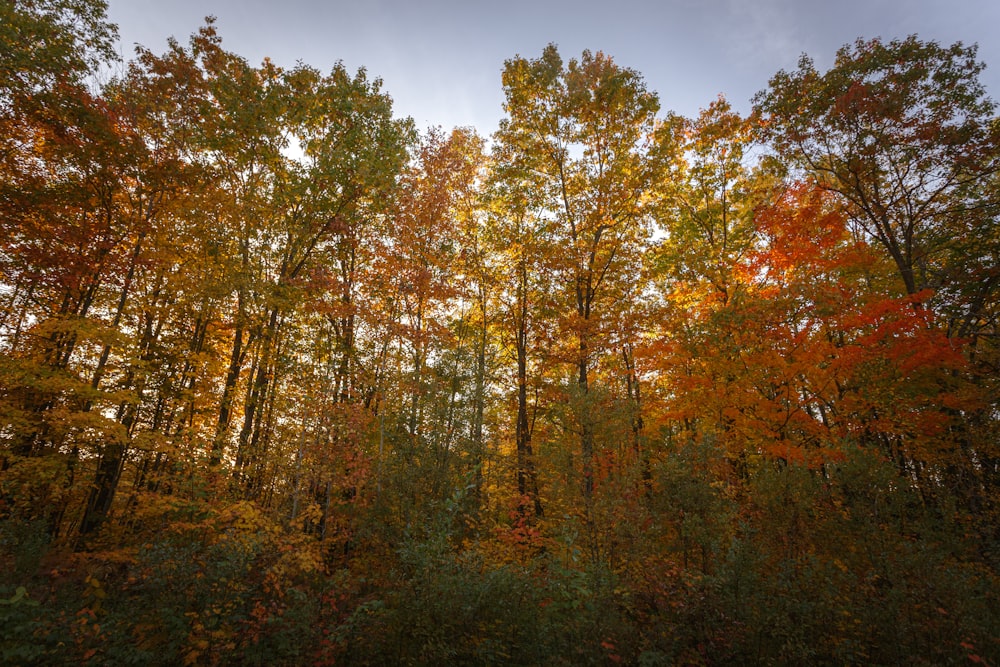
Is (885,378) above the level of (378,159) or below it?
below

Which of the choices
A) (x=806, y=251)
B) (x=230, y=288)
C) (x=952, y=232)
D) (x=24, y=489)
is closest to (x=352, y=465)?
(x=230, y=288)

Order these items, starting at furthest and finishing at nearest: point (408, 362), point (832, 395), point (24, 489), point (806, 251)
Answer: point (408, 362), point (832, 395), point (806, 251), point (24, 489)

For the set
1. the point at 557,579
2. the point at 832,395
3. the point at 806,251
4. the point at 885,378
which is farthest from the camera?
the point at 832,395

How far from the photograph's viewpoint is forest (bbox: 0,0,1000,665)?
6.67 meters

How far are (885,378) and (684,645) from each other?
34.5 ft

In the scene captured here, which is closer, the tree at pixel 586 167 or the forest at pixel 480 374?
the forest at pixel 480 374

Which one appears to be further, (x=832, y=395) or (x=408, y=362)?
(x=408, y=362)

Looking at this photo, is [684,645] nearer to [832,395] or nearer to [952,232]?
[832,395]

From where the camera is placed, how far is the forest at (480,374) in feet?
21.9

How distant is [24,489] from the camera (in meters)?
9.88

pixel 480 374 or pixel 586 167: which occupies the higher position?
pixel 586 167

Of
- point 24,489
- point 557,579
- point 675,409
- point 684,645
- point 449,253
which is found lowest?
point 684,645

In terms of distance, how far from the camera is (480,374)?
1748 centimetres

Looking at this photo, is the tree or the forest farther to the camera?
the tree
